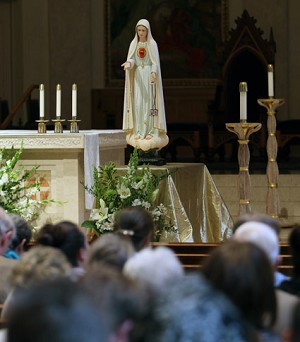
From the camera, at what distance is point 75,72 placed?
21.6 metres

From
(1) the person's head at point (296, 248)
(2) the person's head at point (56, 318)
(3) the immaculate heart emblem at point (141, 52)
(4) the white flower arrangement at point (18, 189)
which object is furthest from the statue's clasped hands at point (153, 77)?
(2) the person's head at point (56, 318)

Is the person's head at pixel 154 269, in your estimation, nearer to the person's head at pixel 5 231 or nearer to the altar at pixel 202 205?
the person's head at pixel 5 231

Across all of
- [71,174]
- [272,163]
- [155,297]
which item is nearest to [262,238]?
[155,297]

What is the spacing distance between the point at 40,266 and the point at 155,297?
681 mm

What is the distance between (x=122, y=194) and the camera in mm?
9172

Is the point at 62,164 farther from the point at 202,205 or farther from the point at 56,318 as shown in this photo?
the point at 56,318

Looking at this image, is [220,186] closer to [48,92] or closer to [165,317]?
[48,92]

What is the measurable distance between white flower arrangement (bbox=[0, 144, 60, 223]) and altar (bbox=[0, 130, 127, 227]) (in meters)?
0.10

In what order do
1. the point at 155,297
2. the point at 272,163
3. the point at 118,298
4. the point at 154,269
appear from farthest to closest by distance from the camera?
the point at 272,163
the point at 154,269
the point at 155,297
the point at 118,298

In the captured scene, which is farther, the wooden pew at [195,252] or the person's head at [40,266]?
the wooden pew at [195,252]

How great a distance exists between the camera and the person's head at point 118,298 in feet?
9.46

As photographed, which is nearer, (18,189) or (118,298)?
(118,298)

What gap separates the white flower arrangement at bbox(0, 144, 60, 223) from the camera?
906 cm

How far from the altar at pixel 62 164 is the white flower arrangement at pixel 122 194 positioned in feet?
0.57
